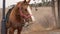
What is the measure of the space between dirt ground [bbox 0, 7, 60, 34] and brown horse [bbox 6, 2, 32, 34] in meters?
0.48

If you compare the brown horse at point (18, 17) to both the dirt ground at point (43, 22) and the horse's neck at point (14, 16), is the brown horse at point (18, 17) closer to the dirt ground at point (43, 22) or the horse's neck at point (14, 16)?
the horse's neck at point (14, 16)

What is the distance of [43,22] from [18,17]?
693 mm

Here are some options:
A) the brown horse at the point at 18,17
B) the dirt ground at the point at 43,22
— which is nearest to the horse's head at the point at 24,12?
the brown horse at the point at 18,17

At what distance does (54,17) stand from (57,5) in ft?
0.42

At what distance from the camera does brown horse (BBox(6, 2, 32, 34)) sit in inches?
40.5

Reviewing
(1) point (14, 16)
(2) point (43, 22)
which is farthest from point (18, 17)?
(2) point (43, 22)

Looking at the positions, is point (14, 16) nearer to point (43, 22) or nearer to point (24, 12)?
point (24, 12)

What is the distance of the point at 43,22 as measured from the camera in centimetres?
175

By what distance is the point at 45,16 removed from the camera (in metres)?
1.74

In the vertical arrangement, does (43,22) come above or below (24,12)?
A: below

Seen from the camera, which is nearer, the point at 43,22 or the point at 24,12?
the point at 24,12

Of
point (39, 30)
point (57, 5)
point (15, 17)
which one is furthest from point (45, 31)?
point (15, 17)

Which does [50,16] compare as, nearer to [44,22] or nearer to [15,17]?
[44,22]

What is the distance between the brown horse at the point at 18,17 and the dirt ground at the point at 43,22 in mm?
478
